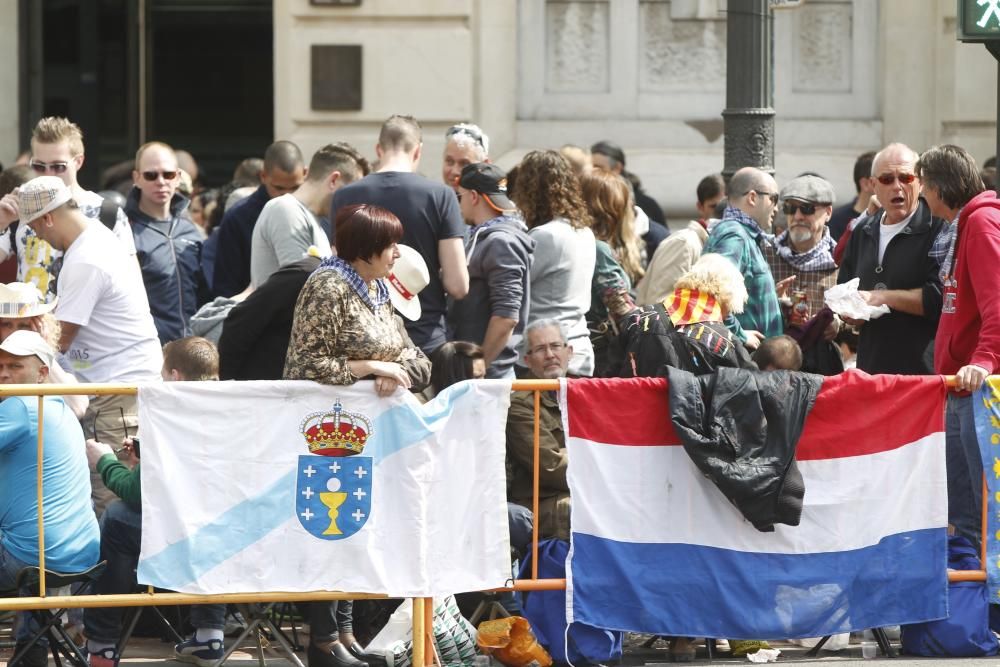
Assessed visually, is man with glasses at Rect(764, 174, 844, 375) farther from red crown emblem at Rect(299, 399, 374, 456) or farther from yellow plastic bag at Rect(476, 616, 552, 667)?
red crown emblem at Rect(299, 399, 374, 456)

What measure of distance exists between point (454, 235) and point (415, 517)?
5.38 feet

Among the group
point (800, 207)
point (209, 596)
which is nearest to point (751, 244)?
point (800, 207)

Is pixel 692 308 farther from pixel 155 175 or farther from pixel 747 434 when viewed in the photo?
pixel 155 175

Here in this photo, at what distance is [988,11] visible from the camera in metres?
8.03

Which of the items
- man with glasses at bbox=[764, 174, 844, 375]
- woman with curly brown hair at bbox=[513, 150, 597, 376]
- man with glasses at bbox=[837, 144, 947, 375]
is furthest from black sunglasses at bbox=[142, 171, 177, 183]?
man with glasses at bbox=[837, 144, 947, 375]

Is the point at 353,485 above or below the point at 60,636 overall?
above

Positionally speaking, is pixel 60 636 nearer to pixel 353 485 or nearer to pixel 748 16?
pixel 353 485

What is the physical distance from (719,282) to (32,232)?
3.42 m

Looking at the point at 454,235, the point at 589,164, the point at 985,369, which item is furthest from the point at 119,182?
the point at 985,369

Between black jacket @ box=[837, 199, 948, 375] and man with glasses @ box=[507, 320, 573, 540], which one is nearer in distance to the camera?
man with glasses @ box=[507, 320, 573, 540]

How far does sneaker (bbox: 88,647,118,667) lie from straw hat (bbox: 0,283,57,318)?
145 centimetres

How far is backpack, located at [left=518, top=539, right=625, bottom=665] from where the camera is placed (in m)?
7.72

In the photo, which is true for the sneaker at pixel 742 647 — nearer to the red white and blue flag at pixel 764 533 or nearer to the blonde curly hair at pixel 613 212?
the red white and blue flag at pixel 764 533

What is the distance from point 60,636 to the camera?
7.63 meters
